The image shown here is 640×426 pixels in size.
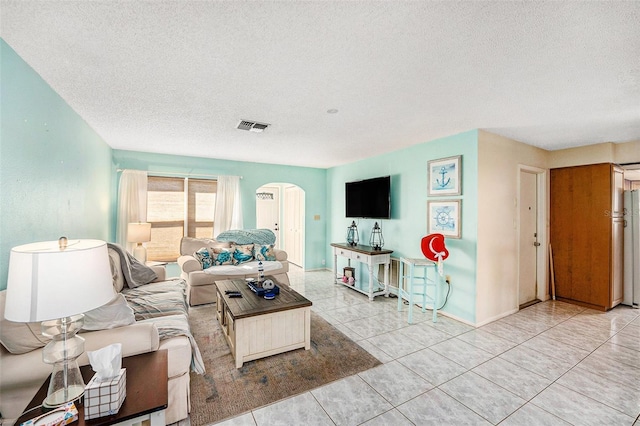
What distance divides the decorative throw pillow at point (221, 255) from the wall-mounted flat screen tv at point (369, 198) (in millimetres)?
2373

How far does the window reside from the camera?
16.5 ft

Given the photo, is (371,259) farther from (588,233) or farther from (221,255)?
(588,233)

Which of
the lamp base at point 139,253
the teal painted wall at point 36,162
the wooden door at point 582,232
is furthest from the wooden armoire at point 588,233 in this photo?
the lamp base at point 139,253

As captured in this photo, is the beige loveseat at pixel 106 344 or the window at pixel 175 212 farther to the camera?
the window at pixel 175 212

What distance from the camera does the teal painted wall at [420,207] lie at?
3375 millimetres

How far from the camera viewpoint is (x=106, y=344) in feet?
5.48

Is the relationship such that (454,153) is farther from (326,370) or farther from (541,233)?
(326,370)

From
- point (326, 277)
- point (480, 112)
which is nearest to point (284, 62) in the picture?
point (480, 112)

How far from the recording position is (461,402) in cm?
200

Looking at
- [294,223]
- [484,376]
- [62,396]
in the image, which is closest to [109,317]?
[62,396]

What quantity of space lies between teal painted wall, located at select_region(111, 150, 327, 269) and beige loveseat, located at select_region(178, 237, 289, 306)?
1.14 m

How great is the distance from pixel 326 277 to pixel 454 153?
352 cm

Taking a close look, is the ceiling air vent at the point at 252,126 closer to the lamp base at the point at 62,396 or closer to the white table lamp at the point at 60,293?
the white table lamp at the point at 60,293

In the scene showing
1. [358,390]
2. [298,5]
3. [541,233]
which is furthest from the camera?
[541,233]
